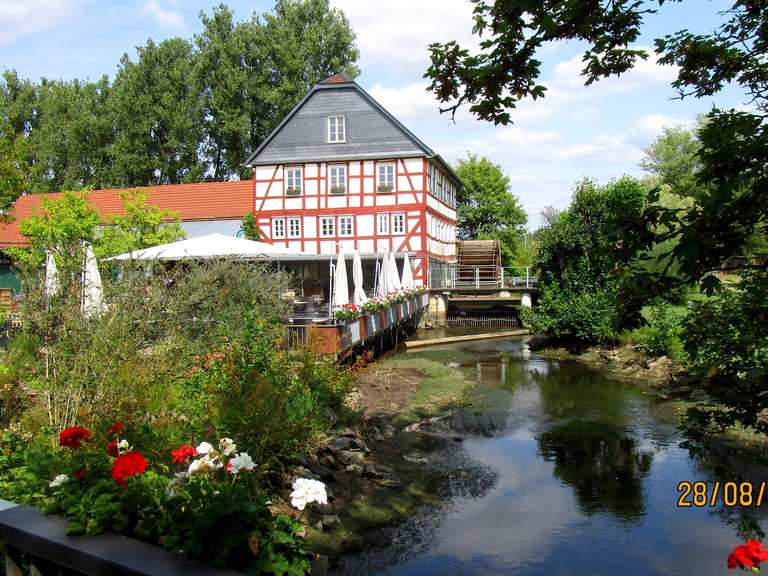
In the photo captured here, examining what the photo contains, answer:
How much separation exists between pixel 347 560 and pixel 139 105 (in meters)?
39.7

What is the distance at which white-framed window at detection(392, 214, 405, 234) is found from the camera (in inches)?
1160

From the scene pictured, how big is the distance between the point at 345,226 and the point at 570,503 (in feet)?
A: 76.9

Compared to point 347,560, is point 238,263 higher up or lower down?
higher up

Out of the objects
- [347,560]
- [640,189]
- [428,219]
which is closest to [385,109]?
[428,219]

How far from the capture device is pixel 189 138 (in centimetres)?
4106

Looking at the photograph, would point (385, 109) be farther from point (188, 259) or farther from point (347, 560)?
point (347, 560)

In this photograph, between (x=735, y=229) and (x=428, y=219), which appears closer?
(x=735, y=229)

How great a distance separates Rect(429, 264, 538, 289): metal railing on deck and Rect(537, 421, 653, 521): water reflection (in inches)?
772

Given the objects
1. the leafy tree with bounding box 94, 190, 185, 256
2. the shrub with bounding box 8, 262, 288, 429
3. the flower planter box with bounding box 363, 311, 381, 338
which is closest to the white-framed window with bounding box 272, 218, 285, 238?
the leafy tree with bounding box 94, 190, 185, 256

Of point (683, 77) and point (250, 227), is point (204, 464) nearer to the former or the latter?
point (683, 77)

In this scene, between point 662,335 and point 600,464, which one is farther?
point 662,335

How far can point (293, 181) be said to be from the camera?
30.4 meters

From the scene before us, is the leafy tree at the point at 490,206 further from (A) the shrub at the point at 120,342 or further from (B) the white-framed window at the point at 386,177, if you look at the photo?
(A) the shrub at the point at 120,342

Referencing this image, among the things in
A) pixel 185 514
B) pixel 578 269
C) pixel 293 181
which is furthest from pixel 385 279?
pixel 185 514
